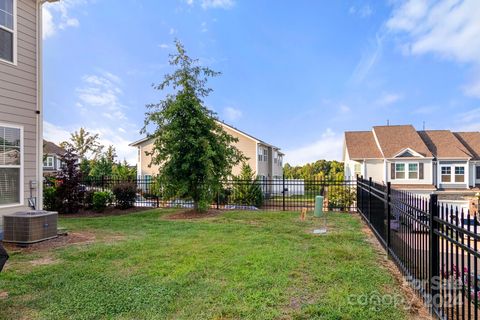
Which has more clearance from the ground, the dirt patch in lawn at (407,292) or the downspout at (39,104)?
the downspout at (39,104)

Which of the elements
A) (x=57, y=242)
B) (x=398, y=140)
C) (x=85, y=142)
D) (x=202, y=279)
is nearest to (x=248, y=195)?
(x=57, y=242)

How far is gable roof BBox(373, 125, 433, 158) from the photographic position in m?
23.1

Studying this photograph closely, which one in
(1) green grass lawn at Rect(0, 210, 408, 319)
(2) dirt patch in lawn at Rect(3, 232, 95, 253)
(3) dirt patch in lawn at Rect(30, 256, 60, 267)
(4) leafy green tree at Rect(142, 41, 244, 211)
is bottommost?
(2) dirt patch in lawn at Rect(3, 232, 95, 253)

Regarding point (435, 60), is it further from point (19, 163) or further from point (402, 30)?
point (19, 163)

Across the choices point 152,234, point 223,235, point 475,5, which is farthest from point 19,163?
point 475,5

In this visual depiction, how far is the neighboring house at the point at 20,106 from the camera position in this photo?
21.3 ft

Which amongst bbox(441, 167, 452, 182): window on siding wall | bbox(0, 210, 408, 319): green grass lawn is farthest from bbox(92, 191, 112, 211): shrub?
bbox(441, 167, 452, 182): window on siding wall

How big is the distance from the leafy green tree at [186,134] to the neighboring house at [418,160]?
660 inches

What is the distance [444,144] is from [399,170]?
5.72 metres

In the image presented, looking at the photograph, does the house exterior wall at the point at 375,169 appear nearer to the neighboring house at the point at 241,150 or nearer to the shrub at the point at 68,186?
the neighboring house at the point at 241,150

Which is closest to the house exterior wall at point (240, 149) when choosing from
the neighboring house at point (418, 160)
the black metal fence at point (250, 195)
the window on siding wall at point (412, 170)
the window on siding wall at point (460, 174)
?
the neighboring house at point (418, 160)

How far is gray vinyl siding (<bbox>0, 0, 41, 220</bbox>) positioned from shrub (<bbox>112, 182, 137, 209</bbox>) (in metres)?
5.15

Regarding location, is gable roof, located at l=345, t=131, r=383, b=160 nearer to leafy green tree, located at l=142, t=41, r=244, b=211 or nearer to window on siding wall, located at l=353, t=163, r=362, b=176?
window on siding wall, located at l=353, t=163, r=362, b=176

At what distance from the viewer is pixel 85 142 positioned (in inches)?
1393
